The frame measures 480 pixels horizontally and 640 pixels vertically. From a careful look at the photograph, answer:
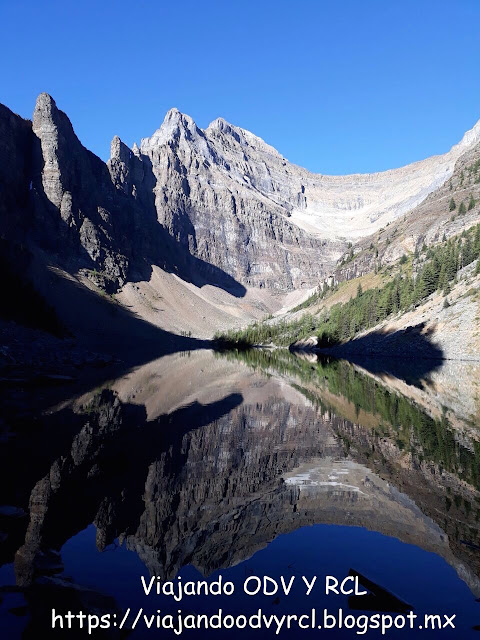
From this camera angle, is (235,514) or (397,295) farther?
(397,295)

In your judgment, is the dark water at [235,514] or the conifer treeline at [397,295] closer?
the dark water at [235,514]

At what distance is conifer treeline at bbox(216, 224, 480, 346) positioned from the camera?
340 feet

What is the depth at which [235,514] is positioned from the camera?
13594 millimetres

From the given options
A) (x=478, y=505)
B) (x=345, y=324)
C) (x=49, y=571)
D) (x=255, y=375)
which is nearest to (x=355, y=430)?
(x=478, y=505)

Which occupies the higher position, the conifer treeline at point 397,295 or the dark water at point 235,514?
the conifer treeline at point 397,295

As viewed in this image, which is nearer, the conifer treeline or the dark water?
the dark water

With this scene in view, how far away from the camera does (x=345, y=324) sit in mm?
129250

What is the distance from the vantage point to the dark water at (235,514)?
883cm

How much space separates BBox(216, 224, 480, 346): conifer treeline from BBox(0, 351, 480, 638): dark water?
8103cm

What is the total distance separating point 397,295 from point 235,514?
110502 millimetres

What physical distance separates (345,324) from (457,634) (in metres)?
124

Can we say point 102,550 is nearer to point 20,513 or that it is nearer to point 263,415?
point 20,513

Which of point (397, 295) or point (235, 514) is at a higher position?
point (397, 295)

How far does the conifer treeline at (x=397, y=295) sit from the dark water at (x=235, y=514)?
8103 cm
